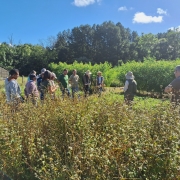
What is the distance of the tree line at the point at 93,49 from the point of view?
151ft

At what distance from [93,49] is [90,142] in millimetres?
54279

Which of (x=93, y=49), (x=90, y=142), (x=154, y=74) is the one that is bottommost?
(x=90, y=142)

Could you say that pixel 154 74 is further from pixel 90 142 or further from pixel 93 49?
pixel 93 49

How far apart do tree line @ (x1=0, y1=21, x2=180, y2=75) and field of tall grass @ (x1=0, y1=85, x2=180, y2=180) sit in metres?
42.8

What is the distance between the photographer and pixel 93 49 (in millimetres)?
55594

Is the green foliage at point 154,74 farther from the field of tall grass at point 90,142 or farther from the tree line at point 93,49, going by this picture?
the tree line at point 93,49

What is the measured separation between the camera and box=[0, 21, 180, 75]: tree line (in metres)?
46.0

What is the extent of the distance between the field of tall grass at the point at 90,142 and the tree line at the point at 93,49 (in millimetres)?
42754

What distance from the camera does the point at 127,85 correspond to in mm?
7316

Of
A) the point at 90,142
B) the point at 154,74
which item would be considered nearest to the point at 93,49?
the point at 154,74

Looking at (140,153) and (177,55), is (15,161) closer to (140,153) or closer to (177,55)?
(140,153)

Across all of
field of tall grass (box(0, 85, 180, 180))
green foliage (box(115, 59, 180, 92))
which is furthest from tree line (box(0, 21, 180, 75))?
field of tall grass (box(0, 85, 180, 180))

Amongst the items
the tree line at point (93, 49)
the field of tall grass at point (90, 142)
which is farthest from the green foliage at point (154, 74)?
the tree line at point (93, 49)

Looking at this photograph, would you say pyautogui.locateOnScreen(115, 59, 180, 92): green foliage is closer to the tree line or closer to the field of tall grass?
the field of tall grass
